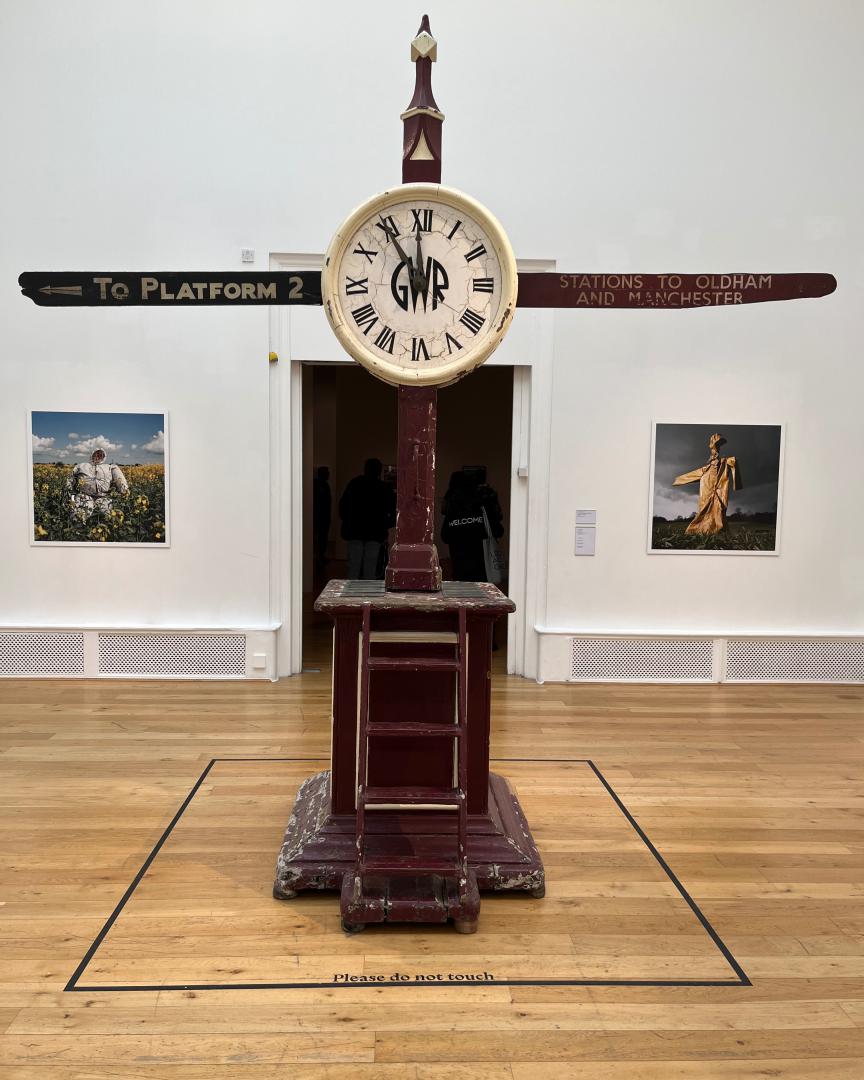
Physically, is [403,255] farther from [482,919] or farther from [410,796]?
[482,919]

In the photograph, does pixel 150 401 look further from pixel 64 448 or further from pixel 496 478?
pixel 496 478

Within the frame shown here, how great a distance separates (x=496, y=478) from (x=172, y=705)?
324 inches

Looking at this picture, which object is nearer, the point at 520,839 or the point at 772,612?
the point at 520,839

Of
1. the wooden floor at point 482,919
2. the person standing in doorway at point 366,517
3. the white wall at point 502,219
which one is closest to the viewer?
the wooden floor at point 482,919

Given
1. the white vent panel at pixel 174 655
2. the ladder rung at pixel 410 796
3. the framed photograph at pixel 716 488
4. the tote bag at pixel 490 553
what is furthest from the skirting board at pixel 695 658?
the ladder rung at pixel 410 796

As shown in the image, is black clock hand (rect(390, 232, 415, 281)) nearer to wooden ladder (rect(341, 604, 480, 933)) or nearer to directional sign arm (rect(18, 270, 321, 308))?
directional sign arm (rect(18, 270, 321, 308))

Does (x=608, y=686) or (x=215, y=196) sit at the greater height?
(x=215, y=196)

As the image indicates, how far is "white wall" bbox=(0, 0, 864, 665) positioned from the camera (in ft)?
21.1

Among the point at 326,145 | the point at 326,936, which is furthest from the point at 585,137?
the point at 326,936

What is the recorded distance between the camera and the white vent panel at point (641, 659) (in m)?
6.88

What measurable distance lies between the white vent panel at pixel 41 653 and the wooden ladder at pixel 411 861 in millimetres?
4260

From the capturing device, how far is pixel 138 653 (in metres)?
6.73

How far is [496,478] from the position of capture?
1344cm

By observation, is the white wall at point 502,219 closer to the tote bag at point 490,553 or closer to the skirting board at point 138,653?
the skirting board at point 138,653
